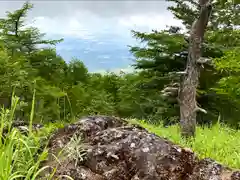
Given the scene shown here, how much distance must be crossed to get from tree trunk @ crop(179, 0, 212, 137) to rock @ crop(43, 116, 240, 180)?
3.05m

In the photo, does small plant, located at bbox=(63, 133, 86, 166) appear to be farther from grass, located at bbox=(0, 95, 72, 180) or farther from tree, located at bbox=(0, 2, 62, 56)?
tree, located at bbox=(0, 2, 62, 56)

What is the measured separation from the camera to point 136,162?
3404 millimetres

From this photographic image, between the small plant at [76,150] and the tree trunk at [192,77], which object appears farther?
the tree trunk at [192,77]

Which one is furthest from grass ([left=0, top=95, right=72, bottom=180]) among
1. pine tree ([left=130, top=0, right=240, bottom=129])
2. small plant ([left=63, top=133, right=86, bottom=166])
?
pine tree ([left=130, top=0, right=240, bottom=129])

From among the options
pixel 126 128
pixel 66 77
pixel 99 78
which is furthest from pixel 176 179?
pixel 99 78

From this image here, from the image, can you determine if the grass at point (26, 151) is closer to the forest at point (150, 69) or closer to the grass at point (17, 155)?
the grass at point (17, 155)

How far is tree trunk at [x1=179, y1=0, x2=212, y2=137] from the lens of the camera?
6.62 metres

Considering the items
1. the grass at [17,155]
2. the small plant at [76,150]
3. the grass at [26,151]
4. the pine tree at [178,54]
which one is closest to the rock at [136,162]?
the small plant at [76,150]

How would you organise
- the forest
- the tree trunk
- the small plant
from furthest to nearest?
the forest, the tree trunk, the small plant

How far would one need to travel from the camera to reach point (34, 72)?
21.7 meters

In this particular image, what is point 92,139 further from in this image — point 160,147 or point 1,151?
point 1,151

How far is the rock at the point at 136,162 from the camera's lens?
3350 millimetres

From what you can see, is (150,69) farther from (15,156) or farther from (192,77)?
(15,156)

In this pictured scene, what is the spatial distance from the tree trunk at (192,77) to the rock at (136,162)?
10.0ft
